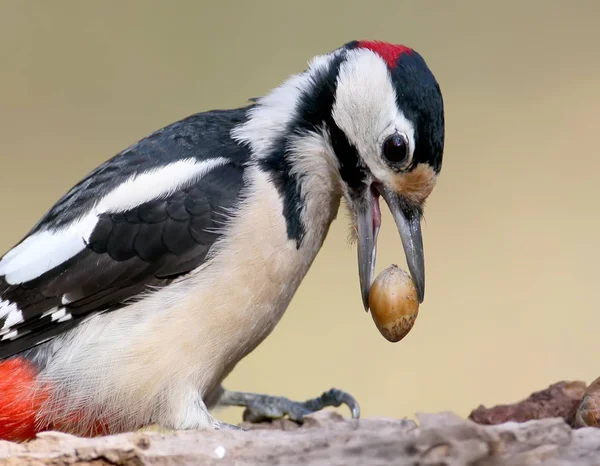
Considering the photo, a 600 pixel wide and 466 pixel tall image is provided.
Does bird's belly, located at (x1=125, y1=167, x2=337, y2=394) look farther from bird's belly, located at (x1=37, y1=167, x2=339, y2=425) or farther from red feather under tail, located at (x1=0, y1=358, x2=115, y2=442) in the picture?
red feather under tail, located at (x1=0, y1=358, x2=115, y2=442)

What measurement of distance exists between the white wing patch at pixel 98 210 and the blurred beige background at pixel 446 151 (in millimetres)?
1521

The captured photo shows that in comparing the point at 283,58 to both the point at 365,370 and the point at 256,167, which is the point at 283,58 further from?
the point at 256,167

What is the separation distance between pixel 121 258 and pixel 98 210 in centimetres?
13

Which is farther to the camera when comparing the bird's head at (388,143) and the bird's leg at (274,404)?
the bird's leg at (274,404)

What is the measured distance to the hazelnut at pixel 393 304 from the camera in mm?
1896

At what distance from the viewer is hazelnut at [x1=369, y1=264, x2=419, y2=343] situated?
1896 millimetres

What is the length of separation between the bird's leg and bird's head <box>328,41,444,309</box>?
1.68ft

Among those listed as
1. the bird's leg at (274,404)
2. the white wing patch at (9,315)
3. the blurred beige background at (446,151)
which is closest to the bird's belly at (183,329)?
the white wing patch at (9,315)

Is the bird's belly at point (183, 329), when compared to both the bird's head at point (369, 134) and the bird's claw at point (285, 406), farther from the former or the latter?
the bird's claw at point (285, 406)

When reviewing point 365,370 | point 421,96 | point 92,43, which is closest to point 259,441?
point 421,96

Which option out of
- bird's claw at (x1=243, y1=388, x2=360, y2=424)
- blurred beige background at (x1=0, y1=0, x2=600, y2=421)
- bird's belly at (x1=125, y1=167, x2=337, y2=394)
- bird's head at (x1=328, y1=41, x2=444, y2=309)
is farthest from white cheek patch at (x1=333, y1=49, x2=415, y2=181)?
blurred beige background at (x1=0, y1=0, x2=600, y2=421)

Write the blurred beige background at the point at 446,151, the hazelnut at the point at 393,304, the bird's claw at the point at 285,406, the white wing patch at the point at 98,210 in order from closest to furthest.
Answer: the hazelnut at the point at 393,304 → the white wing patch at the point at 98,210 → the bird's claw at the point at 285,406 → the blurred beige background at the point at 446,151

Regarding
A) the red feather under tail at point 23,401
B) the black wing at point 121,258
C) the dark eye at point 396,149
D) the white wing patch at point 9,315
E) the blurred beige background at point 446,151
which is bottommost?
the red feather under tail at point 23,401

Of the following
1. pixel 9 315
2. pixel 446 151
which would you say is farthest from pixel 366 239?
pixel 446 151
